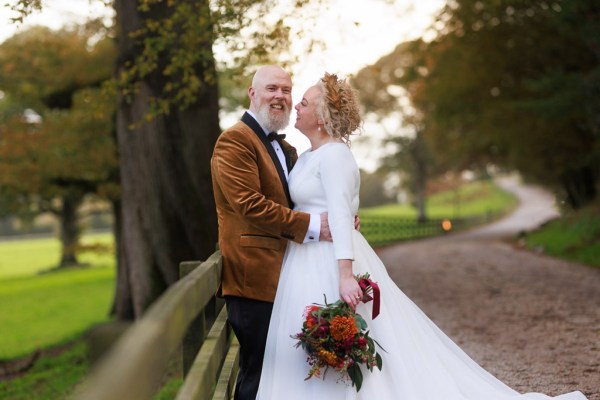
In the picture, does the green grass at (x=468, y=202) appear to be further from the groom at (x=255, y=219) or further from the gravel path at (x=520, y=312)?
the groom at (x=255, y=219)

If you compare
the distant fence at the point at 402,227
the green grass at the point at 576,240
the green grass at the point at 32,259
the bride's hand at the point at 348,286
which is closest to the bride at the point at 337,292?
the bride's hand at the point at 348,286

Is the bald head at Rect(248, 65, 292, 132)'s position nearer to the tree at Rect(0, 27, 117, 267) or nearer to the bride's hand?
the bride's hand

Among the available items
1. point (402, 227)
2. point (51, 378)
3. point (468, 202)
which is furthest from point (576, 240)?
point (468, 202)

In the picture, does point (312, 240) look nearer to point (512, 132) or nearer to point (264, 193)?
point (264, 193)

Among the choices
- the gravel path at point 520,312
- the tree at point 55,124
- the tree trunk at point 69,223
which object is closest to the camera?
the gravel path at point 520,312

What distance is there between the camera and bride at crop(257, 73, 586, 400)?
388cm

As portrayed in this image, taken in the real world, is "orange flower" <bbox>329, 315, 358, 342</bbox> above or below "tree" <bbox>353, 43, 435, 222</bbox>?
below

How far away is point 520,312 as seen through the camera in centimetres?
942

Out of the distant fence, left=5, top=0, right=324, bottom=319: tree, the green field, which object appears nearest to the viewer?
left=5, top=0, right=324, bottom=319: tree

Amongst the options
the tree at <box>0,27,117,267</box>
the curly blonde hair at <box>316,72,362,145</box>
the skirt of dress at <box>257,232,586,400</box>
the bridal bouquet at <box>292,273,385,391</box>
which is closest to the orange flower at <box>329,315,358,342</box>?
the bridal bouquet at <box>292,273,385,391</box>

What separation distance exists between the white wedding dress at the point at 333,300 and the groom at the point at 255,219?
0.35ft

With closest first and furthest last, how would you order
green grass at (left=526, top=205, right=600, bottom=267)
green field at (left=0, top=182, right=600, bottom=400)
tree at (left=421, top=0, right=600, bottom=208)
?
green field at (left=0, top=182, right=600, bottom=400) < tree at (left=421, top=0, right=600, bottom=208) < green grass at (left=526, top=205, right=600, bottom=267)

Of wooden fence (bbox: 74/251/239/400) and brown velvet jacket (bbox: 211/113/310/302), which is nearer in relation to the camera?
wooden fence (bbox: 74/251/239/400)

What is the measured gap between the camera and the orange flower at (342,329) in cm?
363
